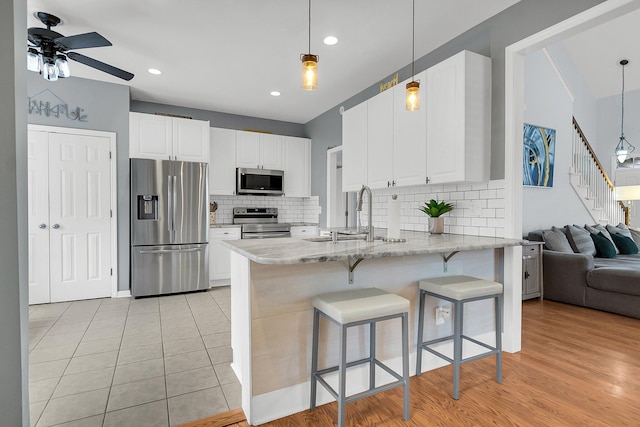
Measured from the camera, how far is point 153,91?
14.4ft

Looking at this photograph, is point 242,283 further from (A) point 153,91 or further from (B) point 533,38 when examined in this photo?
(A) point 153,91

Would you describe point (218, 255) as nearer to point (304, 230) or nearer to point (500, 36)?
point (304, 230)

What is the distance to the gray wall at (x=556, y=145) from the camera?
433 cm

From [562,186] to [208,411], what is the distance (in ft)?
17.2

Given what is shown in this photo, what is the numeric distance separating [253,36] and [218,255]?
2.98 metres

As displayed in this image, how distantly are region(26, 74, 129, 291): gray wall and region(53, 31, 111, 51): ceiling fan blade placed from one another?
1.60 m

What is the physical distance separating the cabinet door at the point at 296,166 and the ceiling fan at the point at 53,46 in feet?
9.90

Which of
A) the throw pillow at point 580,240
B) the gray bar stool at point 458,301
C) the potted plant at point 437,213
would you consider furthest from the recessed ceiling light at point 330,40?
the throw pillow at point 580,240

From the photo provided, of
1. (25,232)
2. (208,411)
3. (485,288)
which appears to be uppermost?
(25,232)

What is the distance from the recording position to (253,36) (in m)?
2.99

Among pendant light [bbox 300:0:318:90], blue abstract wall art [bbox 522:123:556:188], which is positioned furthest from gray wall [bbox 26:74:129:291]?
blue abstract wall art [bbox 522:123:556:188]

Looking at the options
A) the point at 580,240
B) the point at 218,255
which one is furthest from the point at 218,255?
the point at 580,240

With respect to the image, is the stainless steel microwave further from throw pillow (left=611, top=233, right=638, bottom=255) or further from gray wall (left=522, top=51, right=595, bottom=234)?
throw pillow (left=611, top=233, right=638, bottom=255)

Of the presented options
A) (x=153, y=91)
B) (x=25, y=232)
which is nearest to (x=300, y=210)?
(x=153, y=91)
